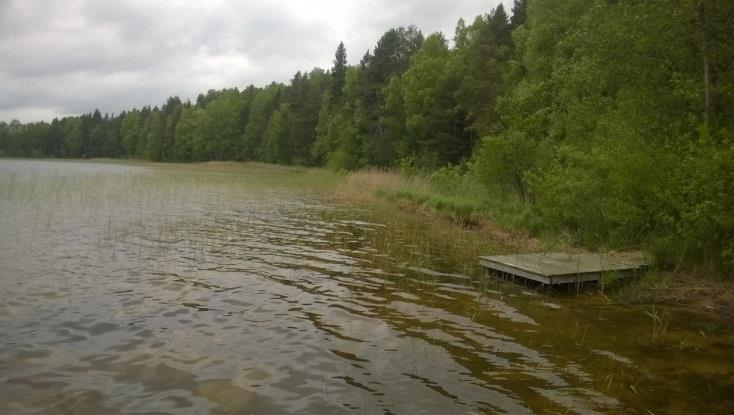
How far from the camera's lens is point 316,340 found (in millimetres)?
7055

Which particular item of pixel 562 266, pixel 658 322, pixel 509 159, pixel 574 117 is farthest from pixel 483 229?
pixel 658 322

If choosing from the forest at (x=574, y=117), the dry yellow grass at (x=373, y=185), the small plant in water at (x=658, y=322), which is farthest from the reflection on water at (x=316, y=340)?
the dry yellow grass at (x=373, y=185)

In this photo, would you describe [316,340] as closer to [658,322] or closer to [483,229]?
[658,322]

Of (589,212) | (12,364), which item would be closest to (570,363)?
(12,364)

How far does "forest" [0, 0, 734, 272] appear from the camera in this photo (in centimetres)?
1027

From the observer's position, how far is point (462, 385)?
579 cm

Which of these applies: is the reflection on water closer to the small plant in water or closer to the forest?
the small plant in water

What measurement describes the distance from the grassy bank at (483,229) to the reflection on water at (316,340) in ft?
3.21

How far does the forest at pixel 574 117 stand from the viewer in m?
10.3

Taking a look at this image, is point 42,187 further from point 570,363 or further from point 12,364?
point 570,363

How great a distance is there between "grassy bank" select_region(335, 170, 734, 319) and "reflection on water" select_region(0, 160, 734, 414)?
98cm

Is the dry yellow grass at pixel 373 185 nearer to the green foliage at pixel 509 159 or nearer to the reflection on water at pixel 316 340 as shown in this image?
the green foliage at pixel 509 159

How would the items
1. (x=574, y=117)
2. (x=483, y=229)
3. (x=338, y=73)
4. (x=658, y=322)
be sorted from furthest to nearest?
(x=338, y=73) → (x=574, y=117) → (x=483, y=229) → (x=658, y=322)

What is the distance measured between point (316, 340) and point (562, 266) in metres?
5.89
